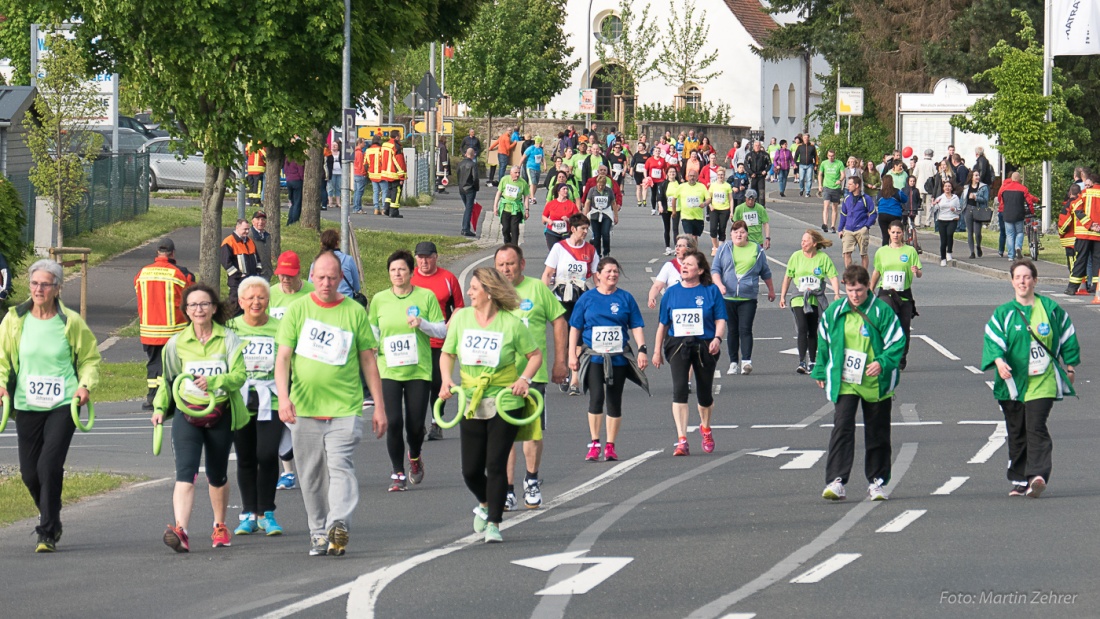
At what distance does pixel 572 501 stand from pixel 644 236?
1092 inches

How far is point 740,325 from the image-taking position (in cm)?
2034

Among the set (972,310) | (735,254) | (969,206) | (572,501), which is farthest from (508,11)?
(572,501)

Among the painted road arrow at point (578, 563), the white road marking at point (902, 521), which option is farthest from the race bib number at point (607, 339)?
the painted road arrow at point (578, 563)

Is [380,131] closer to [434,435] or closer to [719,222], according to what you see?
[719,222]

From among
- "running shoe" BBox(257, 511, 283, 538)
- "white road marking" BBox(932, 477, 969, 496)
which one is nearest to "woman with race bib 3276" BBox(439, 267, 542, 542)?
"running shoe" BBox(257, 511, 283, 538)

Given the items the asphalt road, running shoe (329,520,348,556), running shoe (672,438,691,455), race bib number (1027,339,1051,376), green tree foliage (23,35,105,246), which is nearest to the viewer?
the asphalt road

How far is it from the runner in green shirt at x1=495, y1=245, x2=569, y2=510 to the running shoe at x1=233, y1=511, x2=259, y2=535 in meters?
1.58

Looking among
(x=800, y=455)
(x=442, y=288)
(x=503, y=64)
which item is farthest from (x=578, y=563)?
(x=503, y=64)

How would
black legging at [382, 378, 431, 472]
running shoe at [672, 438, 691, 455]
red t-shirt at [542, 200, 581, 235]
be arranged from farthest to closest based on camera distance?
red t-shirt at [542, 200, 581, 235]
running shoe at [672, 438, 691, 455]
black legging at [382, 378, 431, 472]

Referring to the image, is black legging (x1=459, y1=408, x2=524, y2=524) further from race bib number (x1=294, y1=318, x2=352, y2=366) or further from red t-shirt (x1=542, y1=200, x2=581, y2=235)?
red t-shirt (x1=542, y1=200, x2=581, y2=235)

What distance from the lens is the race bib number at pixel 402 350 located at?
1258 centimetres

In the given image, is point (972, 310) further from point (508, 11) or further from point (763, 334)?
point (508, 11)

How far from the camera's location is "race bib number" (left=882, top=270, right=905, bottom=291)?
20109 mm

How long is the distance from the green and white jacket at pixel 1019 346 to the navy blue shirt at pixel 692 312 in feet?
9.04
